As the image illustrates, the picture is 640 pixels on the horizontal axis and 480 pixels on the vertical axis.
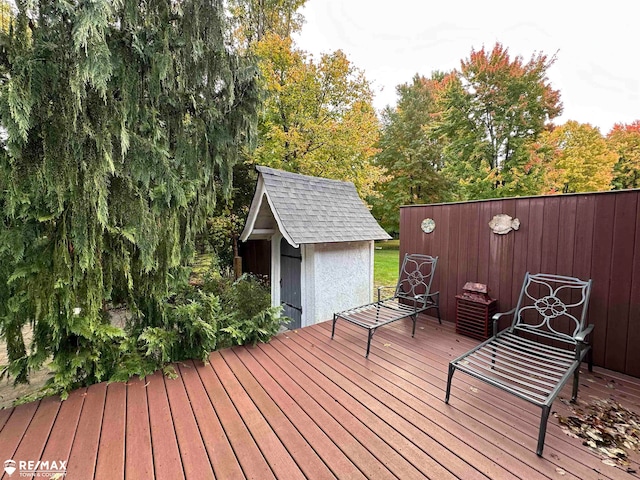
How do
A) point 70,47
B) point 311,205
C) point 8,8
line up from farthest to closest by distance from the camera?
point 311,205
point 8,8
point 70,47

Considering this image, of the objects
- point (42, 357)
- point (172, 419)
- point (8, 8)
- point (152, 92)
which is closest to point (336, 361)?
point (172, 419)

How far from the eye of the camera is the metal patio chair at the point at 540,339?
2.28 meters

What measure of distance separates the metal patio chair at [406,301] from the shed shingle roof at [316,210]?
0.83 m

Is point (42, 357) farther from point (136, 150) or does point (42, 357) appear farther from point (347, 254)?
point (347, 254)

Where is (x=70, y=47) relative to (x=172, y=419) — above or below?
above

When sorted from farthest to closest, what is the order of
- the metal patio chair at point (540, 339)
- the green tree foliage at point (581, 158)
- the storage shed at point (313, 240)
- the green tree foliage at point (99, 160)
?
the green tree foliage at point (581, 158) → the storage shed at point (313, 240) → the metal patio chair at point (540, 339) → the green tree foliage at point (99, 160)

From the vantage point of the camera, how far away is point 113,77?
2107mm

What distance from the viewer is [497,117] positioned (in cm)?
912

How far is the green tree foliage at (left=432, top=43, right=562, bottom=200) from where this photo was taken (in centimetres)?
880

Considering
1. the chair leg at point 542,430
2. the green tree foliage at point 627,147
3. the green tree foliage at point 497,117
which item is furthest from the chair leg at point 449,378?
the green tree foliage at point 627,147

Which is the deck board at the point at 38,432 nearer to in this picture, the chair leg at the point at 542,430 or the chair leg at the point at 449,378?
the chair leg at the point at 449,378

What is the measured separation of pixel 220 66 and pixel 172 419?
10.8 ft

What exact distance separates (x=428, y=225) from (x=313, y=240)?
6.43ft

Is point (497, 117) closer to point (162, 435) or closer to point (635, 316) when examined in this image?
point (635, 316)
